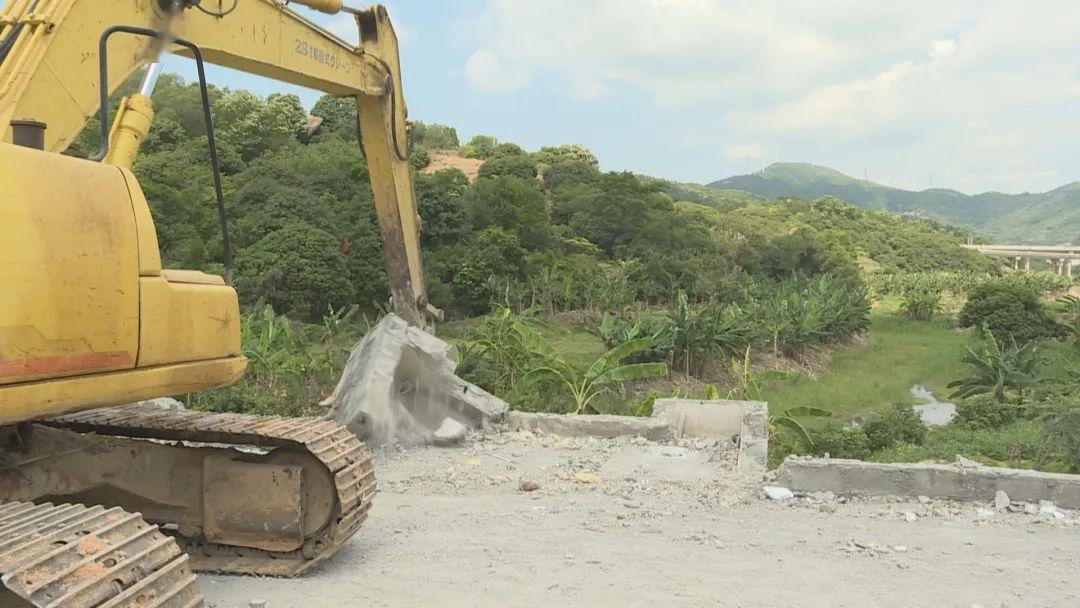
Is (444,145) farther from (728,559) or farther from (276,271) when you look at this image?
(728,559)

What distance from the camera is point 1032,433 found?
9977mm

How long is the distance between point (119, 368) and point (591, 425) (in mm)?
5806

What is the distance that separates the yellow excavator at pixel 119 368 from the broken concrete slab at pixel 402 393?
263 centimetres

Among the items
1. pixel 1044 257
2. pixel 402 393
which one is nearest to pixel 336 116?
pixel 402 393

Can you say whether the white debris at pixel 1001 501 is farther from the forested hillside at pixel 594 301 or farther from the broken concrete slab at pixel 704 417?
the broken concrete slab at pixel 704 417

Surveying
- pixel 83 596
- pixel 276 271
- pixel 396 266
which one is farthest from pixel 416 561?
pixel 276 271

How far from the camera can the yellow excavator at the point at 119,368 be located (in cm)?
278

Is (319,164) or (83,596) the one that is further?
(319,164)

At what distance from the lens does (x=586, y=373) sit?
35.1ft

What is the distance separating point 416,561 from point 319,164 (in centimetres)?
2845

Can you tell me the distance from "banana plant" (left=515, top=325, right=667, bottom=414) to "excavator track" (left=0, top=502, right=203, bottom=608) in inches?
295

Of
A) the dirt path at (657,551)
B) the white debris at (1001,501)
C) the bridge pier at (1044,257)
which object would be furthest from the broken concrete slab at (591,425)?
the bridge pier at (1044,257)

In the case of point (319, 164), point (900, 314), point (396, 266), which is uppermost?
point (319, 164)

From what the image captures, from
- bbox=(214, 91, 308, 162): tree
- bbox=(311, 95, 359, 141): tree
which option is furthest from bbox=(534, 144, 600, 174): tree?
bbox=(214, 91, 308, 162): tree
